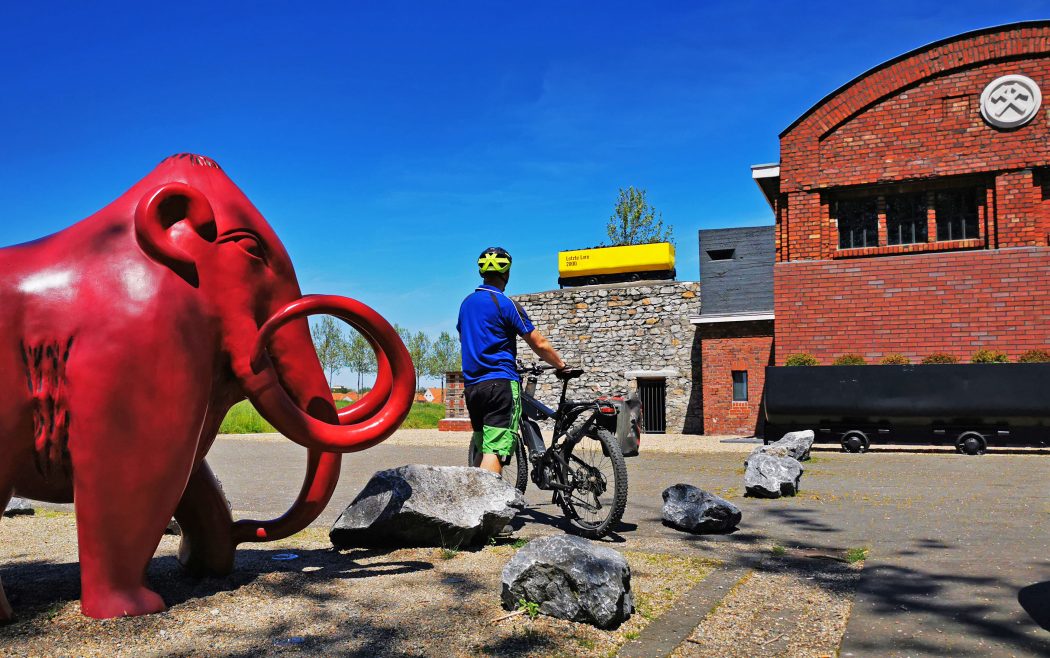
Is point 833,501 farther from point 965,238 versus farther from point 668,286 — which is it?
point 668,286

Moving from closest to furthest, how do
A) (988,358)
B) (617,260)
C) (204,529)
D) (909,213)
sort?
1. (204,529)
2. (988,358)
3. (909,213)
4. (617,260)

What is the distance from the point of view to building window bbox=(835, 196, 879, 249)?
55.6ft

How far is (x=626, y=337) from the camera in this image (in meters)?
24.0

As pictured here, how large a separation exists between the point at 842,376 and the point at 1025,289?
4.58 meters

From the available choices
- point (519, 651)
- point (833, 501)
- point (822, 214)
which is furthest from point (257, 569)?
point (822, 214)

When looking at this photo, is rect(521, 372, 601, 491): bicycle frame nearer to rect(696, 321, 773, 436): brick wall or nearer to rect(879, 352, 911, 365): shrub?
rect(879, 352, 911, 365): shrub

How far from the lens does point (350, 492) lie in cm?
817

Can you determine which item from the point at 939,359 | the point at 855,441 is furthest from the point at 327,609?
the point at 939,359

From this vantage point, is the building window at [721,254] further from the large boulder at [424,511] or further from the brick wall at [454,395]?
the large boulder at [424,511]

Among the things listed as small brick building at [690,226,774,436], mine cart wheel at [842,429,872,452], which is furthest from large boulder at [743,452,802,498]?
small brick building at [690,226,774,436]

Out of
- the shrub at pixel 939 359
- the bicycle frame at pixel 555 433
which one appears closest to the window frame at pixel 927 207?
the shrub at pixel 939 359

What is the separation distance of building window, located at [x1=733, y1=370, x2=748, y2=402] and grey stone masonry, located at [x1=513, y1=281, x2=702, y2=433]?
1895 millimetres

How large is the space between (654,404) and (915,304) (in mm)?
8867

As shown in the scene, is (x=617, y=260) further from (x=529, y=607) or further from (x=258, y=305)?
(x=529, y=607)
